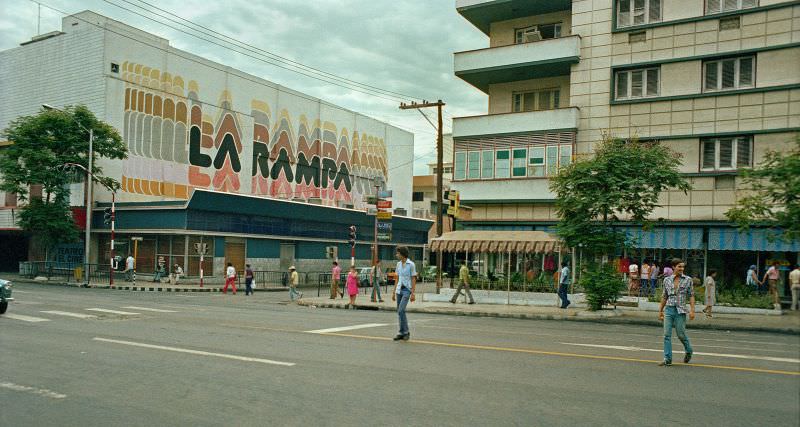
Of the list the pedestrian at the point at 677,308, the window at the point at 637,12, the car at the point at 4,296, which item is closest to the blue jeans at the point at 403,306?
the pedestrian at the point at 677,308

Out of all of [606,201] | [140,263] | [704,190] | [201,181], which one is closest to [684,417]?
[606,201]

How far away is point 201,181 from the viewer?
49281 mm

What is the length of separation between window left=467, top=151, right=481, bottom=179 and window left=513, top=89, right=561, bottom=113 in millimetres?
2877

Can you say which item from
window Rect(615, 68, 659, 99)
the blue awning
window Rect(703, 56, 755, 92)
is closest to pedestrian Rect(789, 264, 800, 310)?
the blue awning

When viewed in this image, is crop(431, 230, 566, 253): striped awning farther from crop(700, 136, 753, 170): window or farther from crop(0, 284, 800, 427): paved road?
crop(0, 284, 800, 427): paved road

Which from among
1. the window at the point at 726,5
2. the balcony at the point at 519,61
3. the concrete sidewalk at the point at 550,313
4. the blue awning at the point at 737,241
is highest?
the window at the point at 726,5

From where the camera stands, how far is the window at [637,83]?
27.7m

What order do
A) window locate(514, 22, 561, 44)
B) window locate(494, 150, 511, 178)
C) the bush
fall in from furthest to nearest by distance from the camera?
1. window locate(514, 22, 561, 44)
2. window locate(494, 150, 511, 178)
3. the bush

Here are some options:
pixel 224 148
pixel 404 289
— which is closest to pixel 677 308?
pixel 404 289

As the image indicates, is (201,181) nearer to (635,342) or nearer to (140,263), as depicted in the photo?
(140,263)

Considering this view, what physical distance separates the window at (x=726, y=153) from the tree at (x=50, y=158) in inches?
1321

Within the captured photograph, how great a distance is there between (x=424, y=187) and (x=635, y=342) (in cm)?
6902

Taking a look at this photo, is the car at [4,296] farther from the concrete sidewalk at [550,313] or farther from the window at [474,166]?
the window at [474,166]

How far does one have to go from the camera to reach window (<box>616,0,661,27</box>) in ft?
90.5
